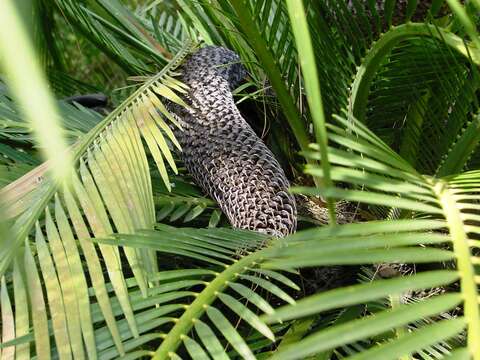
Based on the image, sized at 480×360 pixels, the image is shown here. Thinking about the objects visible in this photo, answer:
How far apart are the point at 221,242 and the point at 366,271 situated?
0.26 m

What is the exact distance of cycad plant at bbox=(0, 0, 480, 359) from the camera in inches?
19.9

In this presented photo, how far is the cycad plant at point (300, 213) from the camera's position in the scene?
1.66 feet

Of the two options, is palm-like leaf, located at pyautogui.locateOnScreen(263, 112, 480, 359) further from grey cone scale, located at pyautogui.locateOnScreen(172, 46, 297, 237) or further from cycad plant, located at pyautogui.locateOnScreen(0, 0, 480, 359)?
grey cone scale, located at pyautogui.locateOnScreen(172, 46, 297, 237)

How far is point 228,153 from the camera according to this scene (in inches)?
39.4

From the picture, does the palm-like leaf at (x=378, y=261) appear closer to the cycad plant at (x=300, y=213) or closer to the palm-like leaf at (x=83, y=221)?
the cycad plant at (x=300, y=213)

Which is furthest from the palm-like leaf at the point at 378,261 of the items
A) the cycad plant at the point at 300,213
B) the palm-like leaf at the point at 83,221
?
the palm-like leaf at the point at 83,221

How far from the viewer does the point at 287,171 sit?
1.13 metres

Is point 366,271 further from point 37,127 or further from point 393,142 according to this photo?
point 37,127

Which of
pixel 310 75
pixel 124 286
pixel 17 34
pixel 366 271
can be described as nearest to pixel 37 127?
pixel 17 34

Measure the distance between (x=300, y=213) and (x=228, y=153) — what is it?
13 centimetres

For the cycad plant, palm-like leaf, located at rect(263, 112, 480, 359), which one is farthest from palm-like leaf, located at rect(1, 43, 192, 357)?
palm-like leaf, located at rect(263, 112, 480, 359)

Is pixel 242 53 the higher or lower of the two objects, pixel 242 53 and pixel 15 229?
the higher

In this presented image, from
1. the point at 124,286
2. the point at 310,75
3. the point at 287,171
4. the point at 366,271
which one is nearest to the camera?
the point at 310,75

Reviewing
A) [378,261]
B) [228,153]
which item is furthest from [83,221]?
[378,261]
